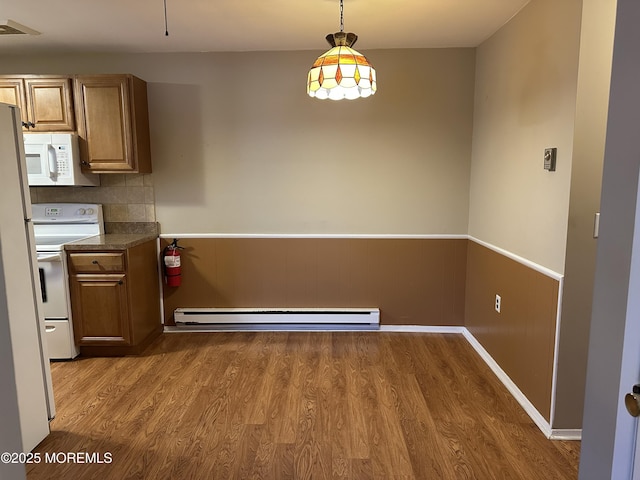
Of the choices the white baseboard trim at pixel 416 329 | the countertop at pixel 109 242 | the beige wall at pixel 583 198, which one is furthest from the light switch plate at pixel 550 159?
the countertop at pixel 109 242

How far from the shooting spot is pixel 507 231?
277 cm

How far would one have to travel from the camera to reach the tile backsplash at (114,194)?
3.58 metres

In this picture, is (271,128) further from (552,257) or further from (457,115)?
(552,257)

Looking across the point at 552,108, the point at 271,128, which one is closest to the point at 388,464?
the point at 552,108

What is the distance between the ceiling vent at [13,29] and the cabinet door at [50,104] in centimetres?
35

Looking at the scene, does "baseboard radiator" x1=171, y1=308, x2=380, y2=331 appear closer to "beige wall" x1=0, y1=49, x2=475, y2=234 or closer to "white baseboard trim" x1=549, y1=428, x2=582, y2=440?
"beige wall" x1=0, y1=49, x2=475, y2=234

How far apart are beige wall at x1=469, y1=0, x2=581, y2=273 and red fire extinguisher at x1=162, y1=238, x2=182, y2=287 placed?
2594 mm

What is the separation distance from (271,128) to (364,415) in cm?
241

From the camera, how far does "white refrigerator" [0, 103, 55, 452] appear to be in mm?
1951

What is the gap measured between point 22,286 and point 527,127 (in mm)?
2938

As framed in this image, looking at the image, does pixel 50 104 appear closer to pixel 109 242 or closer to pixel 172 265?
pixel 109 242

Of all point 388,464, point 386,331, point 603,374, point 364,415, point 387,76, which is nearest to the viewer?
point 603,374

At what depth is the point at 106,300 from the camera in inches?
122

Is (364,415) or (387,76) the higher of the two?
(387,76)
